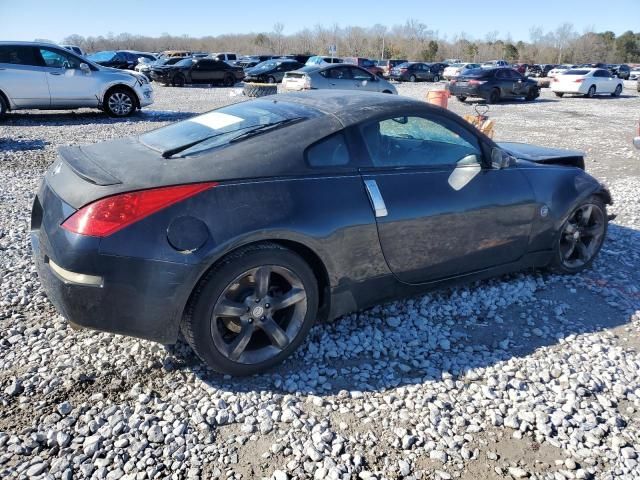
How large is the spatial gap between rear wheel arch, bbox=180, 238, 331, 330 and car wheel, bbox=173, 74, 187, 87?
81.2 ft

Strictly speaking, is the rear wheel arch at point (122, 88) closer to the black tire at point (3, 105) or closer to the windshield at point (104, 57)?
the black tire at point (3, 105)

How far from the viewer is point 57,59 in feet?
39.3

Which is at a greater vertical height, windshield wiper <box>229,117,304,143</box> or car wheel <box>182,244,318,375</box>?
windshield wiper <box>229,117,304,143</box>

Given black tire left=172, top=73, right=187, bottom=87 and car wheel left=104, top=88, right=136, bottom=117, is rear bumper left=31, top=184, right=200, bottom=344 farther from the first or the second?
black tire left=172, top=73, right=187, bottom=87

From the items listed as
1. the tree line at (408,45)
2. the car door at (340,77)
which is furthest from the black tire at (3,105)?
the tree line at (408,45)

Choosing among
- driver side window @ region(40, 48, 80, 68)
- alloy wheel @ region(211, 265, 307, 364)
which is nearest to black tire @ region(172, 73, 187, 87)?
driver side window @ region(40, 48, 80, 68)

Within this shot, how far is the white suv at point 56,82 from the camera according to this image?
11.6 metres

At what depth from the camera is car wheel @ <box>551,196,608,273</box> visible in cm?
427

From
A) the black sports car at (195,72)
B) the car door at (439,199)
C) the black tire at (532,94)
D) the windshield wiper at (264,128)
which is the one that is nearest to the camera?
the windshield wiper at (264,128)

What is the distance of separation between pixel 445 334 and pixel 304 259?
1.17m

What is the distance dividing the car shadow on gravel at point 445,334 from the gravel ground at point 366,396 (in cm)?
1

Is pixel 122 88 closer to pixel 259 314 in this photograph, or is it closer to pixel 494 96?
pixel 259 314

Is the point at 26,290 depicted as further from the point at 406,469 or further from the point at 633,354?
the point at 633,354

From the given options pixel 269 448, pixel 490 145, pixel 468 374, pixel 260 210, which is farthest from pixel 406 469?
pixel 490 145
